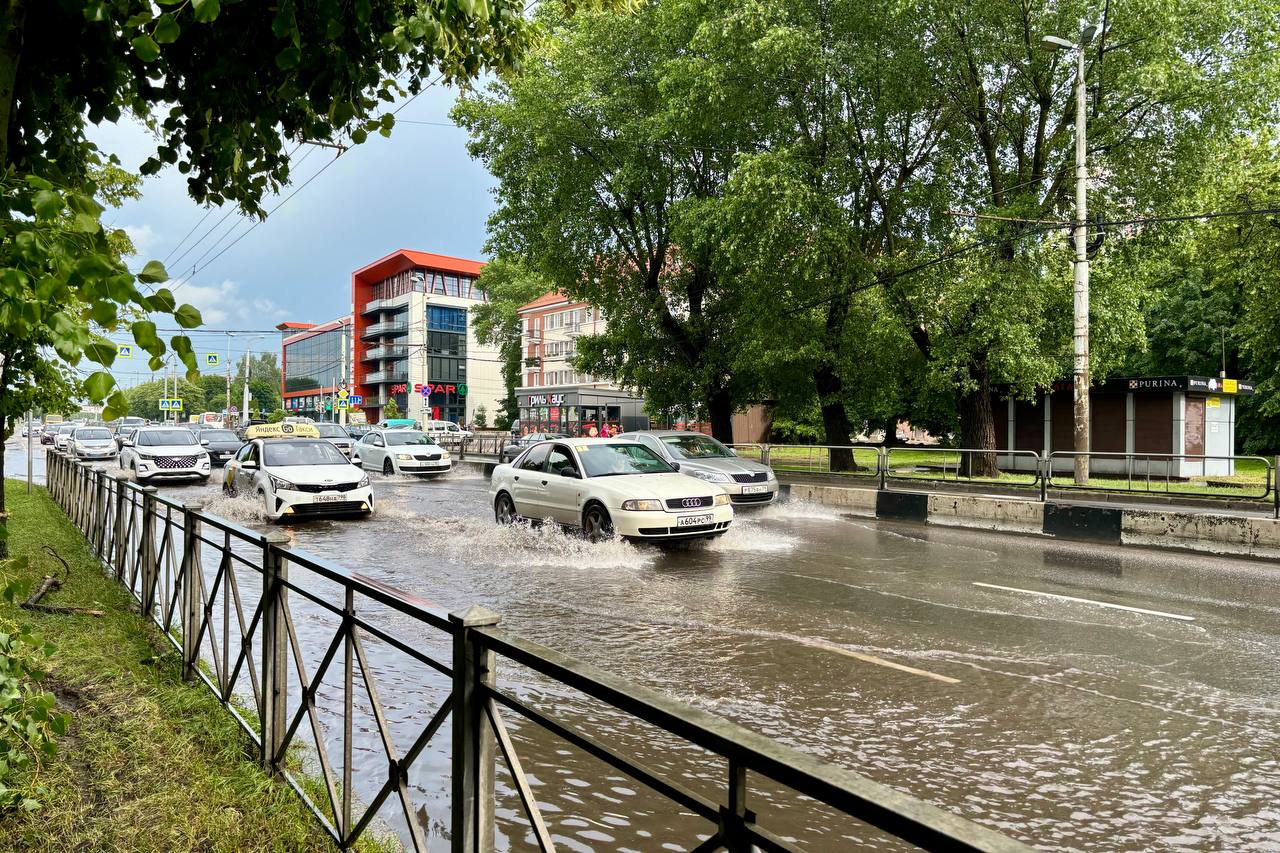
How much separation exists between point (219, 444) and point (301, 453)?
1928 cm

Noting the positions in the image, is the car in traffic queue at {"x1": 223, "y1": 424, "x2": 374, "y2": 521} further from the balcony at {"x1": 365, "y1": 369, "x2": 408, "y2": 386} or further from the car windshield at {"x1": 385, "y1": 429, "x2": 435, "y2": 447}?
the balcony at {"x1": 365, "y1": 369, "x2": 408, "y2": 386}

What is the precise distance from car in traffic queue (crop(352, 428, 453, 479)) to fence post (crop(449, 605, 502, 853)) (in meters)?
25.5

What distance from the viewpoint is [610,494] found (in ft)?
37.3

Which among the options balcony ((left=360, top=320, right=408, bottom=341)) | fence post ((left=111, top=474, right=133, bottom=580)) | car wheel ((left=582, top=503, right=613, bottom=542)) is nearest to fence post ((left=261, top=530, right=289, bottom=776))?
fence post ((left=111, top=474, right=133, bottom=580))

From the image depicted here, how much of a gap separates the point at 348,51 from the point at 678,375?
25.6 m

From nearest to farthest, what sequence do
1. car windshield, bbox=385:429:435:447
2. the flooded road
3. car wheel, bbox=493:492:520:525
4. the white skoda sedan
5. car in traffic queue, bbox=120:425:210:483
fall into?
1. the flooded road
2. car wheel, bbox=493:492:520:525
3. the white skoda sedan
4. car in traffic queue, bbox=120:425:210:483
5. car windshield, bbox=385:429:435:447

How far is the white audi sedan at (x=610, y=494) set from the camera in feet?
36.6

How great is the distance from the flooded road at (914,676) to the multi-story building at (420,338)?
82121mm

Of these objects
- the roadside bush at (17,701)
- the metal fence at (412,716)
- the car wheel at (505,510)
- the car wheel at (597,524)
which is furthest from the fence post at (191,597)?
the car wheel at (505,510)

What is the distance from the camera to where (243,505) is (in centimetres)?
1616

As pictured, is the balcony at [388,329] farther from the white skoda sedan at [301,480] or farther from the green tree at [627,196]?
the white skoda sedan at [301,480]

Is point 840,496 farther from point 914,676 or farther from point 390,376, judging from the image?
point 390,376

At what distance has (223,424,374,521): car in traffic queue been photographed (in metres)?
14.7

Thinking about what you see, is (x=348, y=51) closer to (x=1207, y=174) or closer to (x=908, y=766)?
(x=908, y=766)
